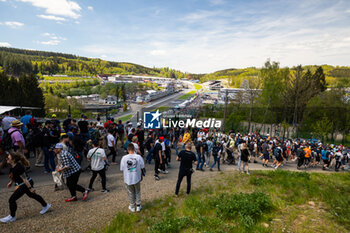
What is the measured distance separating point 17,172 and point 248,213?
5534 millimetres

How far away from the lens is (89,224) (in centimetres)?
443

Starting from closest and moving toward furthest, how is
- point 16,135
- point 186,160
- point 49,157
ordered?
point 186,160, point 16,135, point 49,157

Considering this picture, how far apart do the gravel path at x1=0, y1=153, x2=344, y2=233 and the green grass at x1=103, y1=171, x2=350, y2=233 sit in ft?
1.70

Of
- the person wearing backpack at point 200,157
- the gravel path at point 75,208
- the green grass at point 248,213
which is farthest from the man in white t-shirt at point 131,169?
the person wearing backpack at point 200,157

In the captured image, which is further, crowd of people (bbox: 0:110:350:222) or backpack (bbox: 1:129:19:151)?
backpack (bbox: 1:129:19:151)

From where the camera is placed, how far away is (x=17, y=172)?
4195mm

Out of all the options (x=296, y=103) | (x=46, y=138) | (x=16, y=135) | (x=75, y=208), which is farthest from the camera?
(x=296, y=103)

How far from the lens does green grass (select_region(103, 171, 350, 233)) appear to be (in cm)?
418

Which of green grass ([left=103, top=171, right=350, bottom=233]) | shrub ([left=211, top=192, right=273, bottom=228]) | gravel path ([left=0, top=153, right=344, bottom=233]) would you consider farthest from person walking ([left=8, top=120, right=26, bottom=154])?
shrub ([left=211, top=192, right=273, bottom=228])

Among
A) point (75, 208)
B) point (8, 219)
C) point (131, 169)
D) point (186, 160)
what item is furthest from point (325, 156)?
point (8, 219)

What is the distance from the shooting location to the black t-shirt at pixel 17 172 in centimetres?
418

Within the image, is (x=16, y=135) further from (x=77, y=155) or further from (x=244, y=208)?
(x=244, y=208)

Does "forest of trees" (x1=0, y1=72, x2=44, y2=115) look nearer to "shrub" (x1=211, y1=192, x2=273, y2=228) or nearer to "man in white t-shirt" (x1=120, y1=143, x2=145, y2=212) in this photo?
"man in white t-shirt" (x1=120, y1=143, x2=145, y2=212)

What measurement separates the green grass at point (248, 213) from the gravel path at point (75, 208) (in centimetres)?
52
